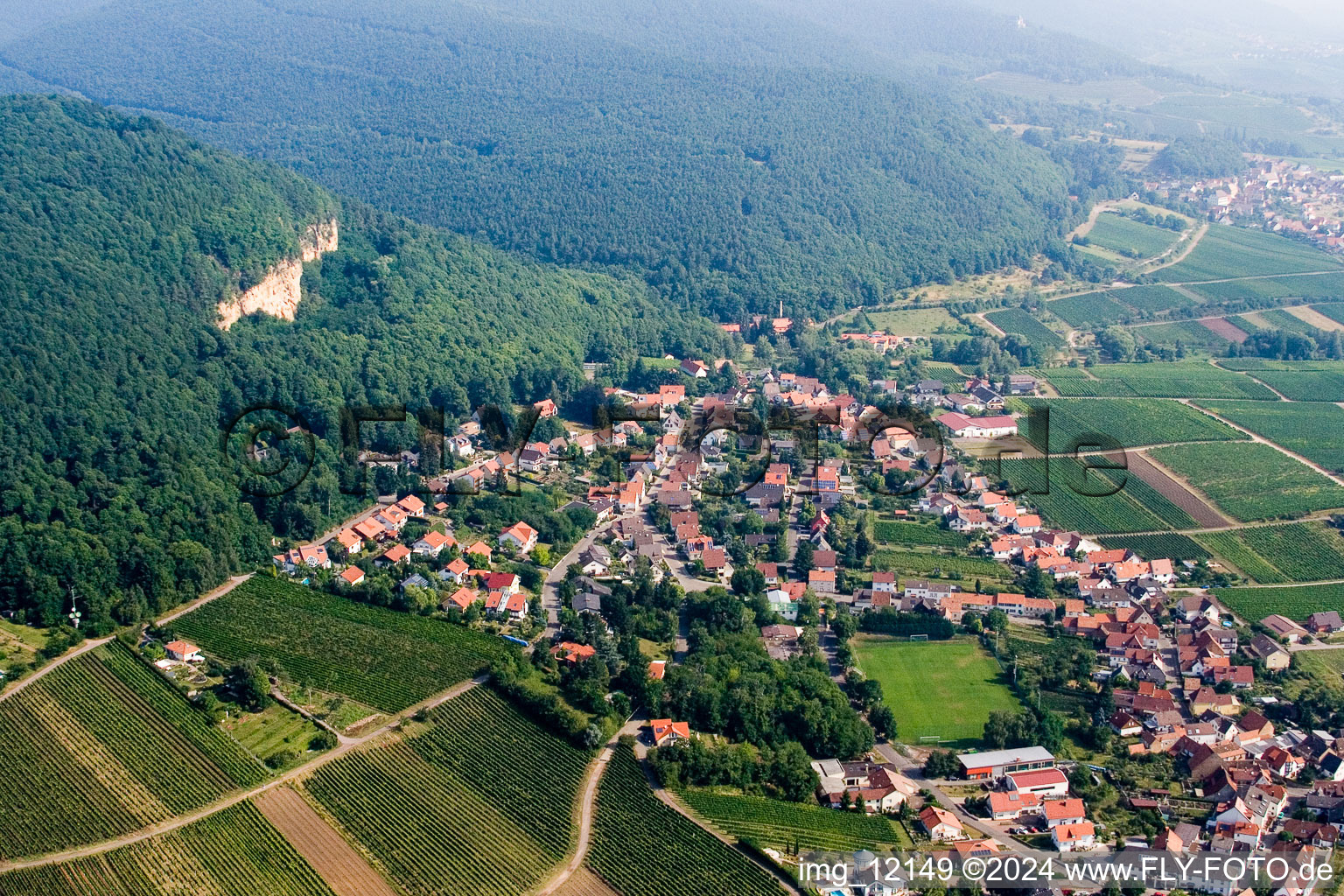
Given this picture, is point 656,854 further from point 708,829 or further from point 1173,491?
point 1173,491

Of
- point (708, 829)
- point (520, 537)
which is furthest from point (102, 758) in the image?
point (520, 537)

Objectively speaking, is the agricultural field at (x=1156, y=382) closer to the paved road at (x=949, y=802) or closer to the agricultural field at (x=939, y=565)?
the agricultural field at (x=939, y=565)

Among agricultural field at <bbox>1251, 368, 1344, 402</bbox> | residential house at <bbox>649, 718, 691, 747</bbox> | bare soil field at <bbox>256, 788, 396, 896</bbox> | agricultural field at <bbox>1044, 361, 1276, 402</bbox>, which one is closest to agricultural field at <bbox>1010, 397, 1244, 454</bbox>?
agricultural field at <bbox>1044, 361, 1276, 402</bbox>

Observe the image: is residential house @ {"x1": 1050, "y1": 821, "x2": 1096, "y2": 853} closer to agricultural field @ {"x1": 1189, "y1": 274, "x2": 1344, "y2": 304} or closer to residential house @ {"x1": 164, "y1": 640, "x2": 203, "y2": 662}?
residential house @ {"x1": 164, "y1": 640, "x2": 203, "y2": 662}

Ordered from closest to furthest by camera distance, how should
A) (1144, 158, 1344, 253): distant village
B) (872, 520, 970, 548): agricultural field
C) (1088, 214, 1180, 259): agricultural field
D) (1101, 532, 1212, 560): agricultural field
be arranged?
(1101, 532, 1212, 560): agricultural field < (872, 520, 970, 548): agricultural field < (1088, 214, 1180, 259): agricultural field < (1144, 158, 1344, 253): distant village

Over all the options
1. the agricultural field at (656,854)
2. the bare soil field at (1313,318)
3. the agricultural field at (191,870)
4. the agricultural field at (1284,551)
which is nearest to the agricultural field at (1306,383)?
the bare soil field at (1313,318)

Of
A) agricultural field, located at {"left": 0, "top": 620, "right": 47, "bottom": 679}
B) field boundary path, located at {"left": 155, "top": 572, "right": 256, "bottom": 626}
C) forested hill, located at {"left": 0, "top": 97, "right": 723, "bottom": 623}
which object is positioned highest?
forested hill, located at {"left": 0, "top": 97, "right": 723, "bottom": 623}

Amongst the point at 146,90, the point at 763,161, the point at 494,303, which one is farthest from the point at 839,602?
the point at 146,90
